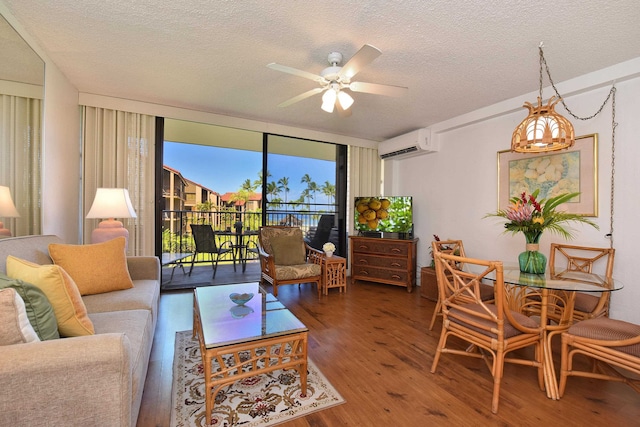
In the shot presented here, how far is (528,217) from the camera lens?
6.83 feet

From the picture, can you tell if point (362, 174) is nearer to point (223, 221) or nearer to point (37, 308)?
point (223, 221)

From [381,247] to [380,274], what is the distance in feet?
1.30

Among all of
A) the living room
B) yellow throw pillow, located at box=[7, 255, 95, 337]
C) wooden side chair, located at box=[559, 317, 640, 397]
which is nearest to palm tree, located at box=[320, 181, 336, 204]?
the living room

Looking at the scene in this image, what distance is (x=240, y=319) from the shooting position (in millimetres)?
1875

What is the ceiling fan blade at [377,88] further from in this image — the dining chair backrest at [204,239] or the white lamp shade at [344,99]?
the dining chair backrest at [204,239]

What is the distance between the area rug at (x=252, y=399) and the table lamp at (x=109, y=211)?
1607 mm

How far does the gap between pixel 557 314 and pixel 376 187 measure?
3.24 meters

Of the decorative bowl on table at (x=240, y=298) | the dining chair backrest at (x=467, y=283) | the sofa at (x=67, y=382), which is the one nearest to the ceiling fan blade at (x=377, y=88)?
the dining chair backrest at (x=467, y=283)

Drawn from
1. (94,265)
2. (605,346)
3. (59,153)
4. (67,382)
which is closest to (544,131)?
(605,346)

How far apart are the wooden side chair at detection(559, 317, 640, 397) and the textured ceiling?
76.3 inches

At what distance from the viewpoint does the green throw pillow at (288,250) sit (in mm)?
3924

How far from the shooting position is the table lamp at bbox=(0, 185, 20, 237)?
1772mm

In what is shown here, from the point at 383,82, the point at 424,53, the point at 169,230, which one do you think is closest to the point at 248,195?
the point at 169,230

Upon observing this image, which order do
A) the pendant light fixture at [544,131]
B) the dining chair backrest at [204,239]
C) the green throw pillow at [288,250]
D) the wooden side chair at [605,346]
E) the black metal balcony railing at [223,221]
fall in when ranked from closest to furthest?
the wooden side chair at [605,346] → the pendant light fixture at [544,131] → the green throw pillow at [288,250] → the dining chair backrest at [204,239] → the black metal balcony railing at [223,221]
